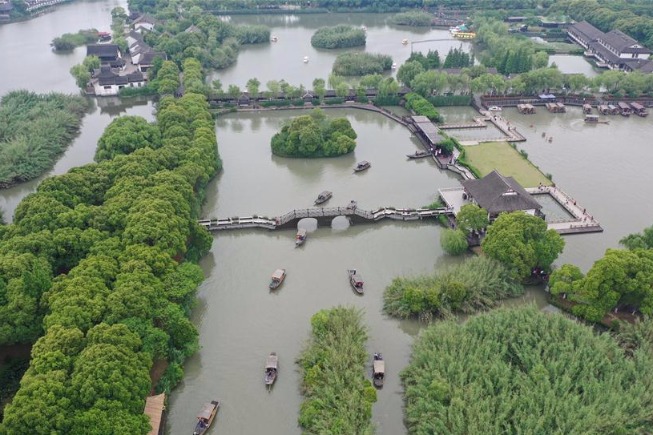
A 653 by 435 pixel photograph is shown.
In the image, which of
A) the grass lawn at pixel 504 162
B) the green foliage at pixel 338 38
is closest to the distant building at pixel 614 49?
the grass lawn at pixel 504 162

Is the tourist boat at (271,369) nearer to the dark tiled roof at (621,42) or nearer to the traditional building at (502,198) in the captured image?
the traditional building at (502,198)

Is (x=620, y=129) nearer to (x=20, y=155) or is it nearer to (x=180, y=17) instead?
(x=20, y=155)

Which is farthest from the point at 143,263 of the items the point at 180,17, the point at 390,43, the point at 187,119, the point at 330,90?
the point at 180,17

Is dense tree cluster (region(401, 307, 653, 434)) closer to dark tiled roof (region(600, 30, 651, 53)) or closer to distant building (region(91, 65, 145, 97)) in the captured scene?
distant building (region(91, 65, 145, 97))

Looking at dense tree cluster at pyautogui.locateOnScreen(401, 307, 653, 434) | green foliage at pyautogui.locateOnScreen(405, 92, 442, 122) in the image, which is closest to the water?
green foliage at pyautogui.locateOnScreen(405, 92, 442, 122)

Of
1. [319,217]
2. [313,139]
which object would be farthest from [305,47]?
[319,217]

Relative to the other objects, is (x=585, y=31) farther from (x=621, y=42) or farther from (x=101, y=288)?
(x=101, y=288)
